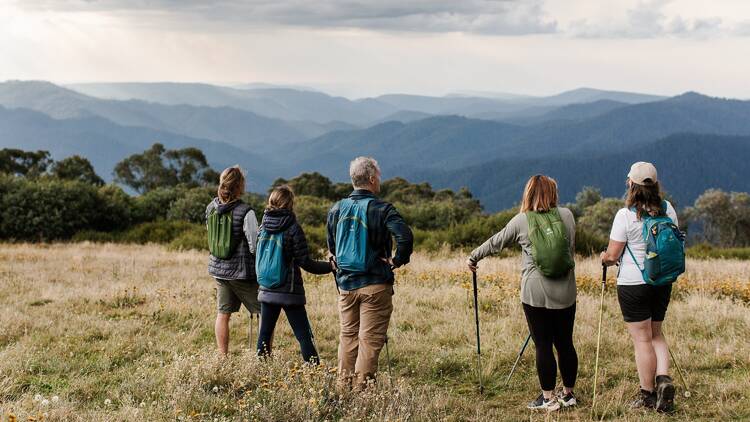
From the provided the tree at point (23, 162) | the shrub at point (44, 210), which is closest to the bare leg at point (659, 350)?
the shrub at point (44, 210)

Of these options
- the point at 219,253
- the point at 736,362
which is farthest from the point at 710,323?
the point at 219,253

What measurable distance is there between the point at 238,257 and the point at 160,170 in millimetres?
89847

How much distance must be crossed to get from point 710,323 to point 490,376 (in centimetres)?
353

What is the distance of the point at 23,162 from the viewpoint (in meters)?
81.0

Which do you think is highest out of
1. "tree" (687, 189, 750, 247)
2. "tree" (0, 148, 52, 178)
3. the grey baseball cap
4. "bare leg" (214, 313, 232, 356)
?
"tree" (0, 148, 52, 178)

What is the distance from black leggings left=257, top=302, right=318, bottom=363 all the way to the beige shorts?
0.99 ft

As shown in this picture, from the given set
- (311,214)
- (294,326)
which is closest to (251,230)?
(294,326)

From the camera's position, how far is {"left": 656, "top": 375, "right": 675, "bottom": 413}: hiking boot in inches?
241

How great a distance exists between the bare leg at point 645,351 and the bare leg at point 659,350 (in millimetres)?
A: 60

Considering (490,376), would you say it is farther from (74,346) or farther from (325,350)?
(74,346)

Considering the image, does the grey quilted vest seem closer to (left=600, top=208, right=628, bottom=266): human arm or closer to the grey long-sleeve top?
the grey long-sleeve top

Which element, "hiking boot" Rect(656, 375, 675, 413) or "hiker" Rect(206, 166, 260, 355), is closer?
"hiking boot" Rect(656, 375, 675, 413)

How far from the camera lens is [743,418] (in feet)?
19.7

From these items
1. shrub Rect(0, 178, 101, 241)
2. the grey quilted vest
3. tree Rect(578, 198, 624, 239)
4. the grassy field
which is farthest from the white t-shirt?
tree Rect(578, 198, 624, 239)
